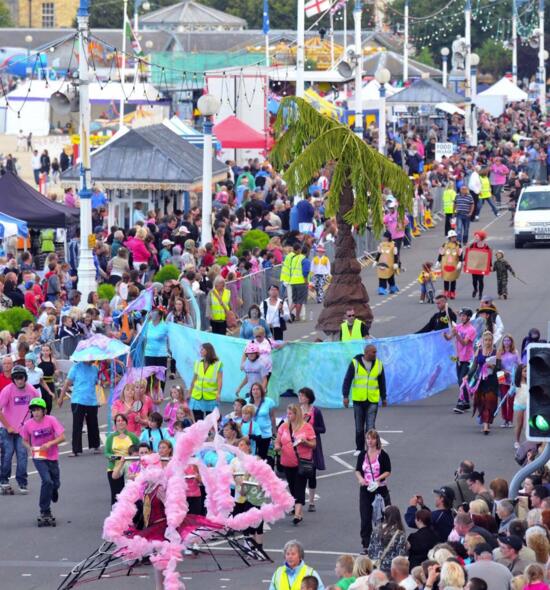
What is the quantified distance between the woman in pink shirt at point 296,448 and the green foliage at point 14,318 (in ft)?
27.3

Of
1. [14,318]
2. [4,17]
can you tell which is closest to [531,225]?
[14,318]

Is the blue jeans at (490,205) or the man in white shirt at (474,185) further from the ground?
the man in white shirt at (474,185)

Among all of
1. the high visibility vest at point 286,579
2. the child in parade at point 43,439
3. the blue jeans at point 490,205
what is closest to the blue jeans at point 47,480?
the child in parade at point 43,439

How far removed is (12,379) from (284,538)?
4.31m

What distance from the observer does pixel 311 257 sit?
37875 mm

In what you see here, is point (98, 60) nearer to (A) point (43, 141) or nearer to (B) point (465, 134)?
(A) point (43, 141)

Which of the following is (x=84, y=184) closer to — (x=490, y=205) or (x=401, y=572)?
(x=401, y=572)

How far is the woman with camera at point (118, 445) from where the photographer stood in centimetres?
1938

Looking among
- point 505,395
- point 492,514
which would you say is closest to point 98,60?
point 505,395

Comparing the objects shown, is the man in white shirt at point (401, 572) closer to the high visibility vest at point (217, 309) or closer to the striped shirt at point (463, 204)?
the high visibility vest at point (217, 309)

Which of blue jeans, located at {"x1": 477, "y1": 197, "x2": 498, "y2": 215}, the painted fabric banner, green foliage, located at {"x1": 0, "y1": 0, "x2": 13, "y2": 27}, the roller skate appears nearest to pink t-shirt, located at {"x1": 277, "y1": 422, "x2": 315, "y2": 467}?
the roller skate

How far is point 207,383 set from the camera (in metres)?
23.1

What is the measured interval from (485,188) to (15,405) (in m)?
32.0

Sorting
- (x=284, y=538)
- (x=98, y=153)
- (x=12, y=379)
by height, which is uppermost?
(x=98, y=153)
